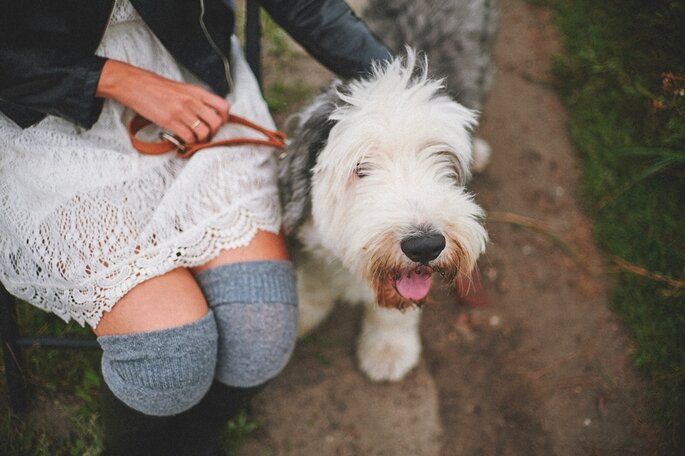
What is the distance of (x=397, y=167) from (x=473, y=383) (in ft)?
4.99

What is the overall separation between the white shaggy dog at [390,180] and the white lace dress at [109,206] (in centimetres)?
27

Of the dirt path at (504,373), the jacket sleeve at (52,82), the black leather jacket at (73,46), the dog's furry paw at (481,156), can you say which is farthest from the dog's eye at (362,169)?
the dog's furry paw at (481,156)

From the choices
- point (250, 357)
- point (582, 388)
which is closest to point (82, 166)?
point (250, 357)

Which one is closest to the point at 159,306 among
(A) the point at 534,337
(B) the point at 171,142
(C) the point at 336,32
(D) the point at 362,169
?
(B) the point at 171,142

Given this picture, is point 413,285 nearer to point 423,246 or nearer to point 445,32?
point 423,246

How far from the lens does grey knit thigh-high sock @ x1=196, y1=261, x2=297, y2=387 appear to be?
1861 millimetres

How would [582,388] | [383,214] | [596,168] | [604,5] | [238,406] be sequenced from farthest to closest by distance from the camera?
1. [604,5]
2. [596,168]
3. [582,388]
4. [238,406]
5. [383,214]

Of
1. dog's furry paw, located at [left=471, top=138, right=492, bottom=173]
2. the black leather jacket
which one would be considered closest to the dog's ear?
the black leather jacket

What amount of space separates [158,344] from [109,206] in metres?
0.51

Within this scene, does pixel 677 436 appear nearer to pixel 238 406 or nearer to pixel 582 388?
pixel 582 388

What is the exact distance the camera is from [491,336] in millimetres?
2906

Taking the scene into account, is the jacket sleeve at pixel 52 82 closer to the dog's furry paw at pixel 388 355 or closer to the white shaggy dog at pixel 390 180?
the white shaggy dog at pixel 390 180

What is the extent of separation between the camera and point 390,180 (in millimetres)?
1788

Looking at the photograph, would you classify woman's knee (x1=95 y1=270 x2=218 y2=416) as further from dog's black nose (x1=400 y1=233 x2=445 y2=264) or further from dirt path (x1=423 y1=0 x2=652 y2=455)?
dirt path (x1=423 y1=0 x2=652 y2=455)
